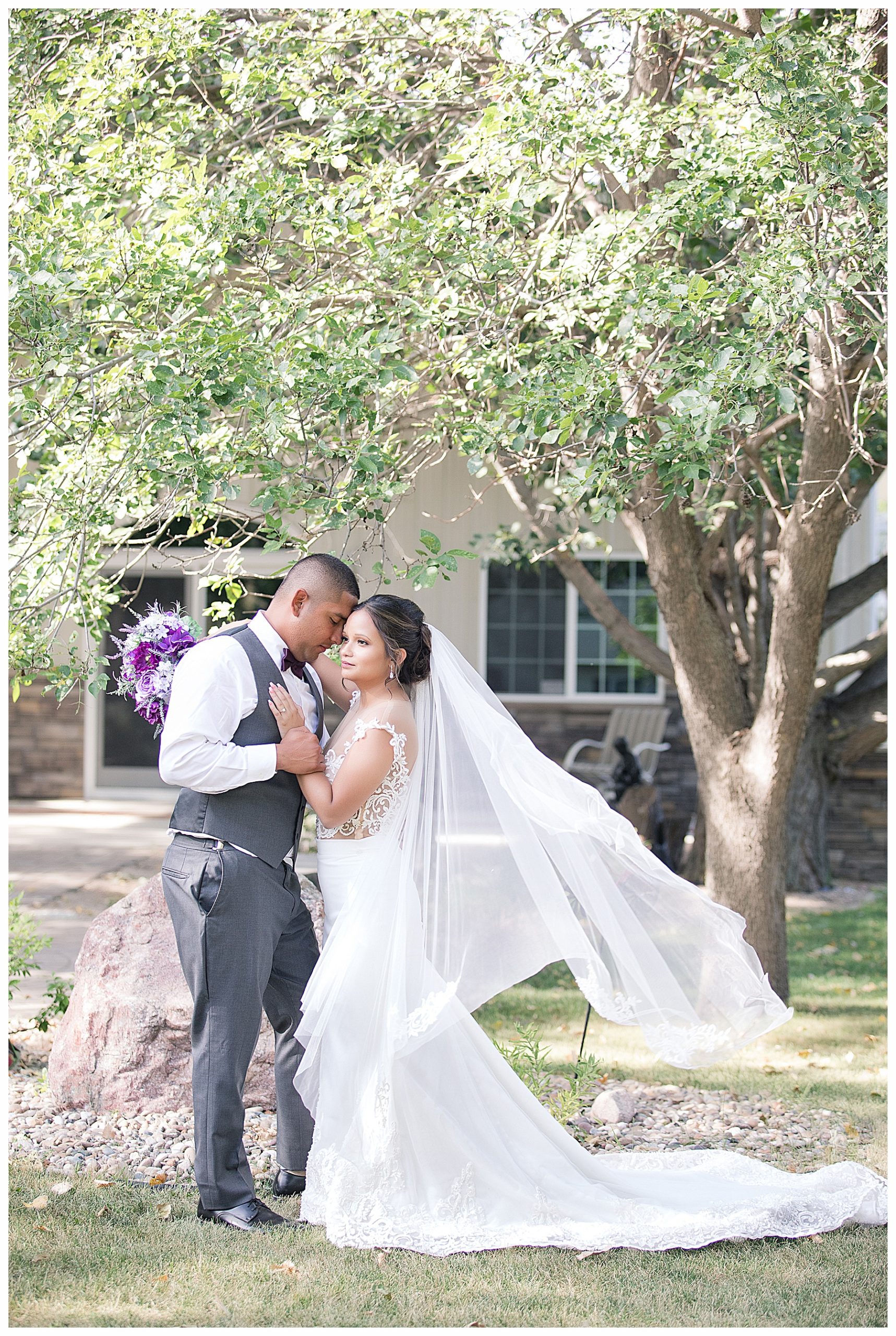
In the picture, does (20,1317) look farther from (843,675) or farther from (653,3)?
(843,675)

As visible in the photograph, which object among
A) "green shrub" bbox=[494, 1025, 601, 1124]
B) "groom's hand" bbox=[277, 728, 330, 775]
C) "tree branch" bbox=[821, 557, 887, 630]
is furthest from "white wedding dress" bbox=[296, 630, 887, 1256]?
"tree branch" bbox=[821, 557, 887, 630]

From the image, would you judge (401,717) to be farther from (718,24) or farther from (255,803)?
(718,24)

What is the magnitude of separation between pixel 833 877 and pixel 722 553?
4029 millimetres

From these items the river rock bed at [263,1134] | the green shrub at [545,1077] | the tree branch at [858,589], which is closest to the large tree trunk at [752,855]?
the river rock bed at [263,1134]

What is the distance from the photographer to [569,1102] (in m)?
4.41

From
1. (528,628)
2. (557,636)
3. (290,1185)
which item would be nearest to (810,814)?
(557,636)

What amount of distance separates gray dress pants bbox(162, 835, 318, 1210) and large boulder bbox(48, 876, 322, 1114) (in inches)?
37.6

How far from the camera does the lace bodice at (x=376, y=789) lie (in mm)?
3578

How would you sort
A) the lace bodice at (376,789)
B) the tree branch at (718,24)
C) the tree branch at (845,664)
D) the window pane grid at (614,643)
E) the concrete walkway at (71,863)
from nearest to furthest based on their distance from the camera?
the lace bodice at (376,789)
the tree branch at (718,24)
the concrete walkway at (71,863)
the tree branch at (845,664)
the window pane grid at (614,643)

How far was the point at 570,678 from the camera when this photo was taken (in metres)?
12.6

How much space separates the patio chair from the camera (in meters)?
11.6

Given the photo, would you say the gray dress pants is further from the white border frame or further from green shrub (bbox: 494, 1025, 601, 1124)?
the white border frame

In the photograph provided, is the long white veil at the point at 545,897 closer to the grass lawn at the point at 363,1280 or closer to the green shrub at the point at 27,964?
the grass lawn at the point at 363,1280

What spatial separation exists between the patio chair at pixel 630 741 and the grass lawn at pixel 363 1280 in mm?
8086
